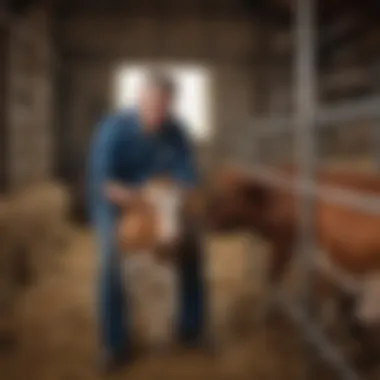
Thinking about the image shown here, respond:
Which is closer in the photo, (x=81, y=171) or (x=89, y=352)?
(x=89, y=352)

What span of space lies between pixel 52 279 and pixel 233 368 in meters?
1.32

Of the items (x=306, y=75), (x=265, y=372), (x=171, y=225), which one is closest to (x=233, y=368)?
(x=265, y=372)

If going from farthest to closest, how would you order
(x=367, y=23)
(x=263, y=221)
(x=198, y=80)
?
(x=198, y=80), (x=367, y=23), (x=263, y=221)

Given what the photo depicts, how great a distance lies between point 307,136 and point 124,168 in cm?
55

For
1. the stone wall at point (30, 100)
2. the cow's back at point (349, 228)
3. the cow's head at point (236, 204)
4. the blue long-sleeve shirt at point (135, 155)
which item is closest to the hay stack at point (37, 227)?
the stone wall at point (30, 100)

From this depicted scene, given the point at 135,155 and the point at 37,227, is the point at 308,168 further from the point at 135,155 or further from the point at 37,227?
the point at 37,227

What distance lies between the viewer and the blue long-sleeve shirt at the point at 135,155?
6.93 feet

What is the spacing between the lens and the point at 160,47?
20.0ft

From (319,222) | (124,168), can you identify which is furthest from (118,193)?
(319,222)

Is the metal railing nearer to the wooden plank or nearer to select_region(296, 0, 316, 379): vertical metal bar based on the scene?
select_region(296, 0, 316, 379): vertical metal bar

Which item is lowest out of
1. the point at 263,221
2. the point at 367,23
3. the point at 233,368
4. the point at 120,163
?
the point at 233,368

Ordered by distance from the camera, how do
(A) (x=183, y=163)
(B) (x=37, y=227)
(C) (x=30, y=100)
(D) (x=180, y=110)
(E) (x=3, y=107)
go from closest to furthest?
(A) (x=183, y=163) → (D) (x=180, y=110) → (E) (x=3, y=107) → (B) (x=37, y=227) → (C) (x=30, y=100)

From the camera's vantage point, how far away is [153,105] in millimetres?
2084

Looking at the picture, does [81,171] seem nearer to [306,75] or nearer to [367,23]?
[367,23]
